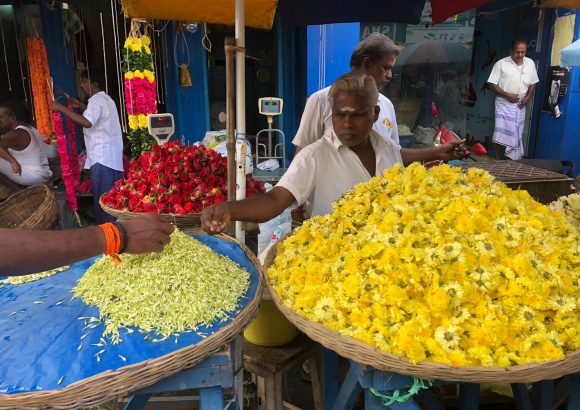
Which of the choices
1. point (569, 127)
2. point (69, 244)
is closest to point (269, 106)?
point (69, 244)

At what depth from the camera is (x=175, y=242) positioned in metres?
2.02

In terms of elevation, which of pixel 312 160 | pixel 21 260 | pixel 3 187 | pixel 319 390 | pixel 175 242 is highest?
pixel 312 160

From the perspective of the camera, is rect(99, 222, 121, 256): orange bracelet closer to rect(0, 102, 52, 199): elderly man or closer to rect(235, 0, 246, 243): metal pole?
rect(235, 0, 246, 243): metal pole

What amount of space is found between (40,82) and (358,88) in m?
5.18

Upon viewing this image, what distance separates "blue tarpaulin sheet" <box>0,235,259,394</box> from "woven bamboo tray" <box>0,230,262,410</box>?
0.10 feet

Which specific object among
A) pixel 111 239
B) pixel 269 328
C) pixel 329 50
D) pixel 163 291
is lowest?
pixel 269 328

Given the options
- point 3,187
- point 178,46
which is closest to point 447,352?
point 3,187

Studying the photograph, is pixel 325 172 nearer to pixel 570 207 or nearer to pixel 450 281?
pixel 450 281

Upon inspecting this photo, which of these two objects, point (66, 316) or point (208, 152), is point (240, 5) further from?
point (66, 316)

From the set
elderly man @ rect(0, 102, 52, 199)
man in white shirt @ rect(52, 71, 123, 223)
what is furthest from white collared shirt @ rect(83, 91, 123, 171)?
elderly man @ rect(0, 102, 52, 199)

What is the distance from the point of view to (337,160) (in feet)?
8.19

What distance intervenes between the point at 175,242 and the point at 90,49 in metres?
6.07

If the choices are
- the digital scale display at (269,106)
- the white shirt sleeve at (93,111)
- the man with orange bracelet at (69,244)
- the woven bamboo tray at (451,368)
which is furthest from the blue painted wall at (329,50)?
Answer: the woven bamboo tray at (451,368)

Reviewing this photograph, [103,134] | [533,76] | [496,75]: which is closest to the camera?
[103,134]
